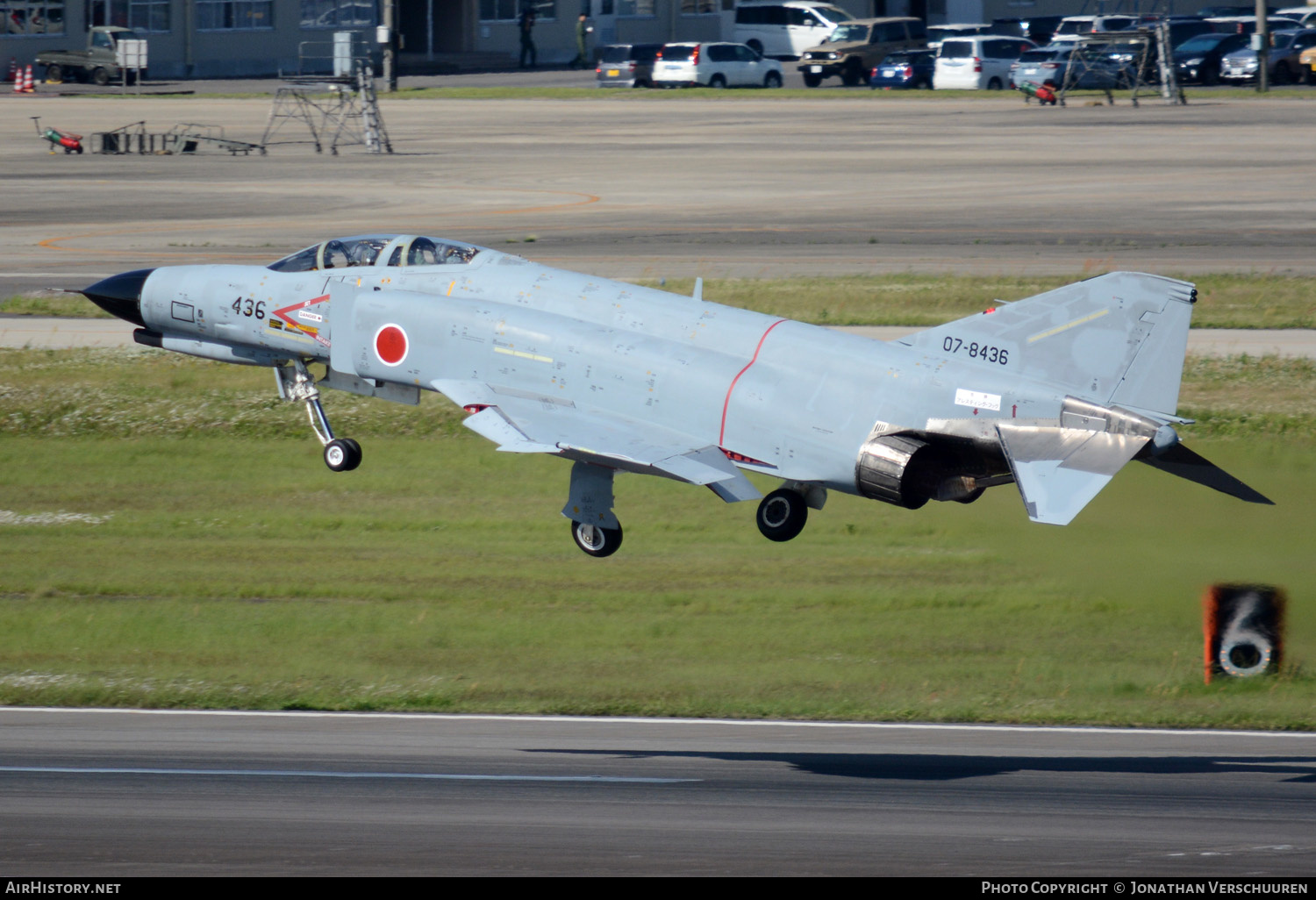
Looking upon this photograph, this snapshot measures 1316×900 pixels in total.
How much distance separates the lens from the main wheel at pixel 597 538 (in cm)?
2142

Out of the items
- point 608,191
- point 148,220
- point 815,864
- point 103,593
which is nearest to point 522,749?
point 815,864

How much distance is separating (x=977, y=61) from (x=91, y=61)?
54.9m

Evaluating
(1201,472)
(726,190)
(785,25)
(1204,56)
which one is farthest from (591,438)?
(785,25)

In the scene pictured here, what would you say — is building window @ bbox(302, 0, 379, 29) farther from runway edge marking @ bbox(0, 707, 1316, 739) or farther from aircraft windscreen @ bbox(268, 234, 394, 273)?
runway edge marking @ bbox(0, 707, 1316, 739)

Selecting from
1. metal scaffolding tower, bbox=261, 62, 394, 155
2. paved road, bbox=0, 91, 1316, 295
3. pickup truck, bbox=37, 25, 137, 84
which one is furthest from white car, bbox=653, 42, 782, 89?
pickup truck, bbox=37, 25, 137, 84

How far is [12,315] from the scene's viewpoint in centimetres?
4228

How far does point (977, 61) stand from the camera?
9419cm

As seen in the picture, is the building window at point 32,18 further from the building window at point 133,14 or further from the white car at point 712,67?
the white car at point 712,67

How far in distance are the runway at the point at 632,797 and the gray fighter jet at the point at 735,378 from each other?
3.27 metres

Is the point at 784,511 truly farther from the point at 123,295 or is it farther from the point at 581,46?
the point at 581,46

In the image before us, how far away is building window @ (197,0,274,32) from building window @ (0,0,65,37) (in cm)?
893

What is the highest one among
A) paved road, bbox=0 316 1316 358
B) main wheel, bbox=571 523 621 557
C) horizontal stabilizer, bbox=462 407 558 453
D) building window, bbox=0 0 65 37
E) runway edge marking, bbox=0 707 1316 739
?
building window, bbox=0 0 65 37

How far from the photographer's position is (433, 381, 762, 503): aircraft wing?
1952 cm

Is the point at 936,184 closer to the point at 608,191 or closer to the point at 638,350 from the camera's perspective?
the point at 608,191
